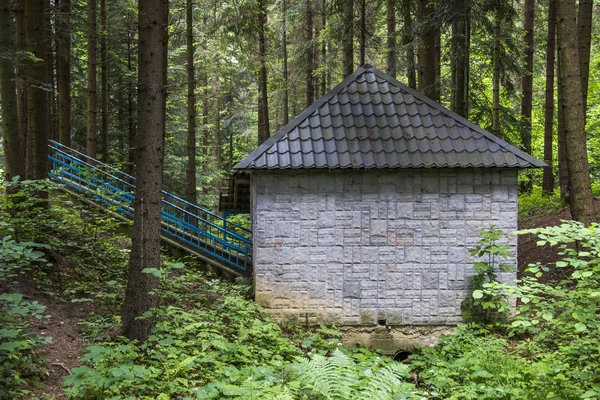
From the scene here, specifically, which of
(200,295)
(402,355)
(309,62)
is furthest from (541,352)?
(309,62)

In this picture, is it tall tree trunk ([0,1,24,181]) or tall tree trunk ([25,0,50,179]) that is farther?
tall tree trunk ([25,0,50,179])

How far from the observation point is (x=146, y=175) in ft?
19.3

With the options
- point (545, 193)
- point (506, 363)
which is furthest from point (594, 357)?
point (545, 193)

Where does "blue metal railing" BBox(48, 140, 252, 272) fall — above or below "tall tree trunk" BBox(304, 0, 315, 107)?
below

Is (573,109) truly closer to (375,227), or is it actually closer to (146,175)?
(375,227)

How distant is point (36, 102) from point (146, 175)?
13.4 feet

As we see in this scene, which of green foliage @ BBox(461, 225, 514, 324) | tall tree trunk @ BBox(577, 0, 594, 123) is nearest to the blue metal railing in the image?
green foliage @ BBox(461, 225, 514, 324)

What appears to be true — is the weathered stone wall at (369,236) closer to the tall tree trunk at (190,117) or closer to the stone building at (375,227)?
the stone building at (375,227)

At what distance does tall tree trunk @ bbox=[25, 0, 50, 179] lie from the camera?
8453mm

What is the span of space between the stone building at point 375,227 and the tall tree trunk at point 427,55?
4.11 m

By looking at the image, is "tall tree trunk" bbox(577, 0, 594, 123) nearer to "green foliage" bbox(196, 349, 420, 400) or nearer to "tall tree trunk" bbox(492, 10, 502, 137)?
"tall tree trunk" bbox(492, 10, 502, 137)

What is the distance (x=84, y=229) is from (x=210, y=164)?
18.3m

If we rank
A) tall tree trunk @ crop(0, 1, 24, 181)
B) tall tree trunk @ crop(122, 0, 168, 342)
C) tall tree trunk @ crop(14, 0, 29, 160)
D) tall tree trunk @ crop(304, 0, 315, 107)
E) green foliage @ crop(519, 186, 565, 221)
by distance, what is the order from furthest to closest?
tall tree trunk @ crop(304, 0, 315, 107) → green foliage @ crop(519, 186, 565, 221) → tall tree trunk @ crop(14, 0, 29, 160) → tall tree trunk @ crop(0, 1, 24, 181) → tall tree trunk @ crop(122, 0, 168, 342)

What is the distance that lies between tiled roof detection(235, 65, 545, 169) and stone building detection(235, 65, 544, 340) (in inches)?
1.2
